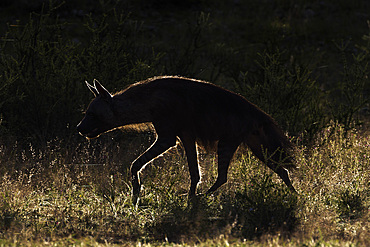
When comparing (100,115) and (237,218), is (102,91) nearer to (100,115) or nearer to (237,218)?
(100,115)

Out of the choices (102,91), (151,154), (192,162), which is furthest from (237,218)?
(102,91)

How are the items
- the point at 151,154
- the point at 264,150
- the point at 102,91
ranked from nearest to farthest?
the point at 102,91 < the point at 151,154 < the point at 264,150

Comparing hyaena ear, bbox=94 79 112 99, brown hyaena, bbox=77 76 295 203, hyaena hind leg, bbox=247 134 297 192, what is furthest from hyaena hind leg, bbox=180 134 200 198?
hyaena ear, bbox=94 79 112 99

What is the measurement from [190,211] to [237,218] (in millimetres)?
479

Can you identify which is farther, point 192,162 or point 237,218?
point 192,162

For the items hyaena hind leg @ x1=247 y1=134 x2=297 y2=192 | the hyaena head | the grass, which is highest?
the hyaena head

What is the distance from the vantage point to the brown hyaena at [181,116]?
644 cm

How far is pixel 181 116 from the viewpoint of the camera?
6461 mm

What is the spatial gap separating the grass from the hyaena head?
0.73 metres

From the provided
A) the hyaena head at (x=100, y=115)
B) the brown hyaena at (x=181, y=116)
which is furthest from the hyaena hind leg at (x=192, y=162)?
the hyaena head at (x=100, y=115)

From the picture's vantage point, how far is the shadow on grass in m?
5.43

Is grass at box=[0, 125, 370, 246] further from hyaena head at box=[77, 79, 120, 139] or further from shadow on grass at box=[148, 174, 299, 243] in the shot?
hyaena head at box=[77, 79, 120, 139]

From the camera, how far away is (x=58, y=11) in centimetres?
1831

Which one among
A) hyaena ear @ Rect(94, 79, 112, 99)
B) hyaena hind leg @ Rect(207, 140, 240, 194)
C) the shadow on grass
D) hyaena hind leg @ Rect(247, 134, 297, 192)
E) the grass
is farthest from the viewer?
hyaena hind leg @ Rect(247, 134, 297, 192)
